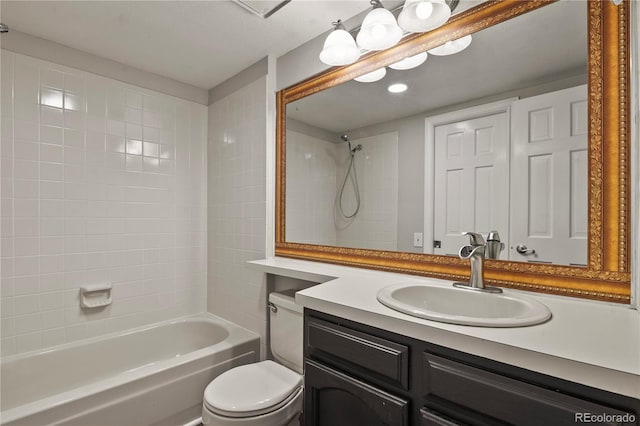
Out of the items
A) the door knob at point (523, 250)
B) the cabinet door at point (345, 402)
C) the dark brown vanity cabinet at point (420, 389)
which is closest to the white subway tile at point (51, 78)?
the dark brown vanity cabinet at point (420, 389)

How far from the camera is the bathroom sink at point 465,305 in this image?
0.80 m

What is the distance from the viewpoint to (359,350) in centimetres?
94

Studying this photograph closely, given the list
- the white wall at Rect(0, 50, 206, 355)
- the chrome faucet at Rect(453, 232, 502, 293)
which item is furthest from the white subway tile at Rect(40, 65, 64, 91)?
the chrome faucet at Rect(453, 232, 502, 293)

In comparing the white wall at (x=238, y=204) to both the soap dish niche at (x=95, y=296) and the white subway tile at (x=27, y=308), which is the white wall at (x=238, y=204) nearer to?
the soap dish niche at (x=95, y=296)

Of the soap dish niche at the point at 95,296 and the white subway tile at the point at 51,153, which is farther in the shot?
the soap dish niche at the point at 95,296

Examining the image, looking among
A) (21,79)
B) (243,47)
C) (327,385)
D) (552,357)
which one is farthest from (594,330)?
(21,79)

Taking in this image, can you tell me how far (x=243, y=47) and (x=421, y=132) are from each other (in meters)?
1.30

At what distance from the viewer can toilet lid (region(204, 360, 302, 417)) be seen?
1.29 m

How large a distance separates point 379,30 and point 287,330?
158 cm

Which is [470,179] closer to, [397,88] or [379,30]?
[397,88]

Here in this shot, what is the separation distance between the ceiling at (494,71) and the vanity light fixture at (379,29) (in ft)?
0.58

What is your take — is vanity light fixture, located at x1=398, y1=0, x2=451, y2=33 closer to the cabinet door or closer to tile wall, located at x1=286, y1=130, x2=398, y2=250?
tile wall, located at x1=286, y1=130, x2=398, y2=250

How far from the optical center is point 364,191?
5.59ft

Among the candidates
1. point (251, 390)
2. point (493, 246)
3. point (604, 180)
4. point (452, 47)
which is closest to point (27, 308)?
point (251, 390)
